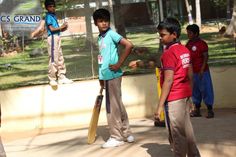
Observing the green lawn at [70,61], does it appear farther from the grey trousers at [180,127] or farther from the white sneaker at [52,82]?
the grey trousers at [180,127]

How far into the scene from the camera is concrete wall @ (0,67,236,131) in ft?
26.0

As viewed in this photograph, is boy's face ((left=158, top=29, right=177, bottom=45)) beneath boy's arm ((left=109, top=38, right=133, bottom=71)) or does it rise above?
above

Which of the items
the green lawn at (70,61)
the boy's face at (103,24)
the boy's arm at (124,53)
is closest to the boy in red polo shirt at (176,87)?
the boy's arm at (124,53)

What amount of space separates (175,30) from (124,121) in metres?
1.73

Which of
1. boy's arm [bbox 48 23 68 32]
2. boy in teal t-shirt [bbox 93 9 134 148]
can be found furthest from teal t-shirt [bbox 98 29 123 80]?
boy's arm [bbox 48 23 68 32]

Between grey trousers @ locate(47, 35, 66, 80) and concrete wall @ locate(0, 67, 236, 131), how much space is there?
0.24 meters

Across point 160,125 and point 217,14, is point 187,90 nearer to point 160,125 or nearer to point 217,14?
point 160,125

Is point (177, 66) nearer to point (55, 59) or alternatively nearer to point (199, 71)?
point (199, 71)

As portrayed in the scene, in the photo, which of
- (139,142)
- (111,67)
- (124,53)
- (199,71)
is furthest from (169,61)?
(199,71)

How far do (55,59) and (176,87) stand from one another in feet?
12.9

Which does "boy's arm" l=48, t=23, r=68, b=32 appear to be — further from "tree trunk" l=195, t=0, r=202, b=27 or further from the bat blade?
"tree trunk" l=195, t=0, r=202, b=27

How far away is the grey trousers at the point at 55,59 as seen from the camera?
8031 millimetres

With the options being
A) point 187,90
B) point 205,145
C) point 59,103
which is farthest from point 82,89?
point 187,90

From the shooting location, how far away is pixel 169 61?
4.44 m
